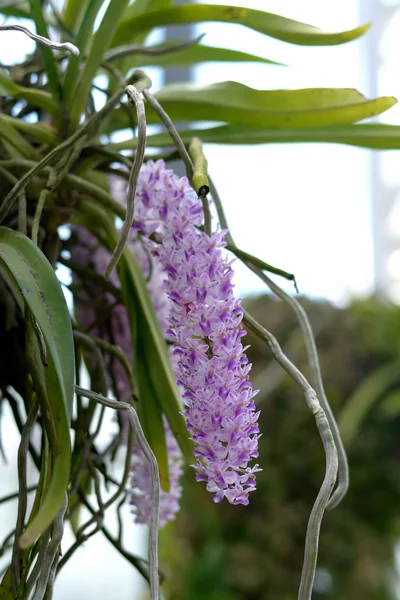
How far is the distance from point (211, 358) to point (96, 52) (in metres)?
0.19

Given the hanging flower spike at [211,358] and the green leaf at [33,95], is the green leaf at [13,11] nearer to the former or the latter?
the green leaf at [33,95]

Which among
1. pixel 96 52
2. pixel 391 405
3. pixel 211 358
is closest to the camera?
pixel 211 358

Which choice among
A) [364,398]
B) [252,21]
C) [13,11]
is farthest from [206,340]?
[364,398]

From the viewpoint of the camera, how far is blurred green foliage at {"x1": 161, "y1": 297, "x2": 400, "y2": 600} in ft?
3.98

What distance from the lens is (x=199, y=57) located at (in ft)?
1.60

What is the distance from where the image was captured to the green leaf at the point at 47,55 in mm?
354

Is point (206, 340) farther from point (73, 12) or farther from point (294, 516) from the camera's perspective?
point (294, 516)

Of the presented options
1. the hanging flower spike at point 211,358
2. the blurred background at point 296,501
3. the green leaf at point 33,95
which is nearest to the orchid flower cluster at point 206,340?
the hanging flower spike at point 211,358

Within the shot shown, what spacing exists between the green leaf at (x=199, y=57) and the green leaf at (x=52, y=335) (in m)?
0.26

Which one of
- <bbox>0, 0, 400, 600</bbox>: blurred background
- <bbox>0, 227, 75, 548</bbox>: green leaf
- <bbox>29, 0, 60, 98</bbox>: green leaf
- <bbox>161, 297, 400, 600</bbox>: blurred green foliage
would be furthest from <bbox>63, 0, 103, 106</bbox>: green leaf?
<bbox>161, 297, 400, 600</bbox>: blurred green foliage

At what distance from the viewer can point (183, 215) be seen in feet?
0.86

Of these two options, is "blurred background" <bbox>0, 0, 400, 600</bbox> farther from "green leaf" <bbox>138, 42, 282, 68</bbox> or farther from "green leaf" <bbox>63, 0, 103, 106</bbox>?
"green leaf" <bbox>63, 0, 103, 106</bbox>

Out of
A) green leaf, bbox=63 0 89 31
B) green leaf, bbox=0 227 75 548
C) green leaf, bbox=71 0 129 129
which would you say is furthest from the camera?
green leaf, bbox=63 0 89 31

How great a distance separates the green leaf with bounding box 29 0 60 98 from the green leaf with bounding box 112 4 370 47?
6 centimetres
